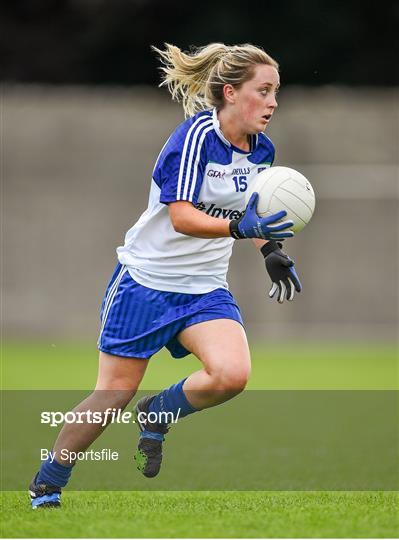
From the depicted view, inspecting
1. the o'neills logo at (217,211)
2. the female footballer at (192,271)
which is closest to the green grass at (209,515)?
the female footballer at (192,271)

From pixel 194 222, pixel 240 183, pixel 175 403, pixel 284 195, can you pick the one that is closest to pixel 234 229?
pixel 194 222

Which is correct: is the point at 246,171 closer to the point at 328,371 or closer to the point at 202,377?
the point at 202,377

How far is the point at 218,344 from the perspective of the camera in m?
5.02

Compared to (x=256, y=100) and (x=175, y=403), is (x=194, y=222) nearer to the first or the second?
(x=256, y=100)

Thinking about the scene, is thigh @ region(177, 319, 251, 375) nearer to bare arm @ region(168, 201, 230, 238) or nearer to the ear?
bare arm @ region(168, 201, 230, 238)

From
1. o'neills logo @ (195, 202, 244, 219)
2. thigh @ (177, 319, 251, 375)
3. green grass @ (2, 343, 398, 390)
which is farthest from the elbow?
green grass @ (2, 343, 398, 390)

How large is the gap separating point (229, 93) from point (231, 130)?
0.63ft

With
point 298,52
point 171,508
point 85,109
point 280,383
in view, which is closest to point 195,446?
point 171,508

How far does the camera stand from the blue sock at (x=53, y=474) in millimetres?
5117

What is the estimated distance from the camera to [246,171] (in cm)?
527

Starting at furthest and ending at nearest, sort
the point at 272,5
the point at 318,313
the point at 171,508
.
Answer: the point at 272,5
the point at 318,313
the point at 171,508

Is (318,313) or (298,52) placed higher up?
(298,52)

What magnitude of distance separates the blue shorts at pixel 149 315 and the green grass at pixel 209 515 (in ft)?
2.28

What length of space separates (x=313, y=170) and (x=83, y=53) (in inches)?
291
